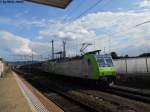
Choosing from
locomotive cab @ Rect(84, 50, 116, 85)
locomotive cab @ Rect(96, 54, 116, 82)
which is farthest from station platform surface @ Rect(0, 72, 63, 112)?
locomotive cab @ Rect(96, 54, 116, 82)

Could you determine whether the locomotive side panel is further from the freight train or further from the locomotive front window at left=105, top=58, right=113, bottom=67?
the locomotive front window at left=105, top=58, right=113, bottom=67

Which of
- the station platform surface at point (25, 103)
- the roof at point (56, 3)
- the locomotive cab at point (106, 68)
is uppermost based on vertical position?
the roof at point (56, 3)

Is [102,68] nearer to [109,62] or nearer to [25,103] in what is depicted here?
[109,62]

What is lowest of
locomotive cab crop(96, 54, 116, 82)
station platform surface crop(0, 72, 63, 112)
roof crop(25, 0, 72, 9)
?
station platform surface crop(0, 72, 63, 112)

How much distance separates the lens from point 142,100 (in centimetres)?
2000

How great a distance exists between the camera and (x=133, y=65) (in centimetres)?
4003

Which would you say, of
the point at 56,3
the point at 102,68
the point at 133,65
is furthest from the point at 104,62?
the point at 56,3

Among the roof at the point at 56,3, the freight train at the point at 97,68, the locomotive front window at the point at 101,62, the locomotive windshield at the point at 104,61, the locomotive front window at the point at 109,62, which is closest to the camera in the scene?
the roof at the point at 56,3

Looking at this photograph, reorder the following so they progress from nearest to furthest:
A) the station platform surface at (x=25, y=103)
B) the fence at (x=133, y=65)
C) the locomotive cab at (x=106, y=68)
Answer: the station platform surface at (x=25, y=103)
the locomotive cab at (x=106, y=68)
the fence at (x=133, y=65)

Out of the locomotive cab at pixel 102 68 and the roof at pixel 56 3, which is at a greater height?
the roof at pixel 56 3

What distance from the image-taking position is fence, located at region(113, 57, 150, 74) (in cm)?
3651

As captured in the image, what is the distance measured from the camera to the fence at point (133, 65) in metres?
36.5

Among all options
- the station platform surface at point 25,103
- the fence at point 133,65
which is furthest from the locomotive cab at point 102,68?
the fence at point 133,65

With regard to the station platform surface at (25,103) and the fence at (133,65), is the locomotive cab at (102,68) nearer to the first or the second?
the station platform surface at (25,103)
